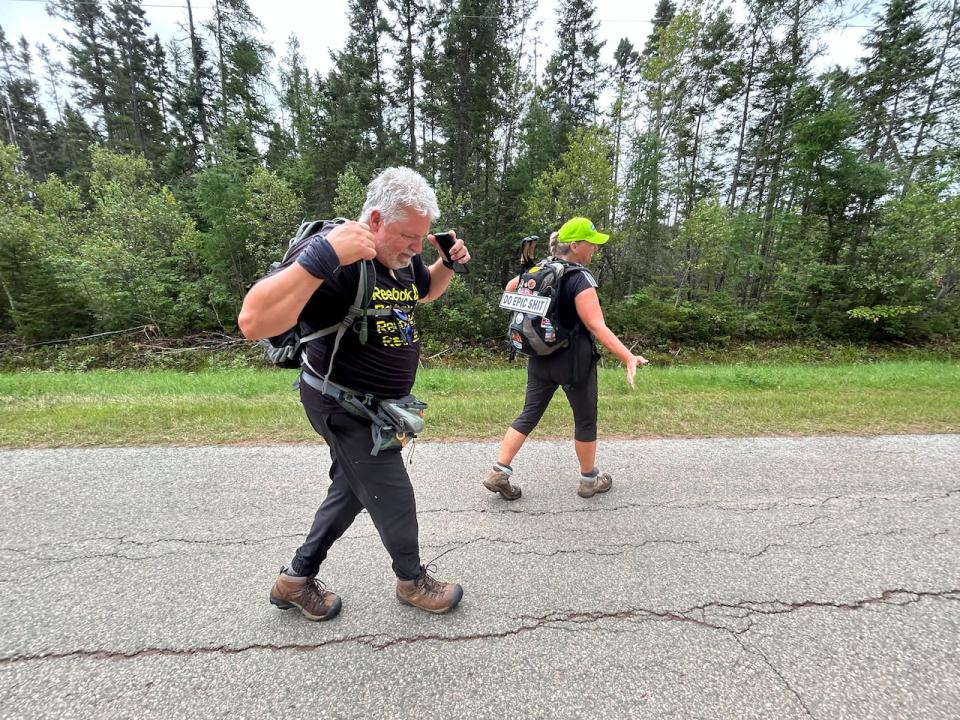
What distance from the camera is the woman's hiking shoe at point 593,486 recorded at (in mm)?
3152

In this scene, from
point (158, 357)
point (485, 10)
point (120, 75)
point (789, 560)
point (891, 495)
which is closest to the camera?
point (789, 560)

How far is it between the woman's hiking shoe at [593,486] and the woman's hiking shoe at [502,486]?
0.47 meters

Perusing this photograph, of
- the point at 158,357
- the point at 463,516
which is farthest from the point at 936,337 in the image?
the point at 158,357

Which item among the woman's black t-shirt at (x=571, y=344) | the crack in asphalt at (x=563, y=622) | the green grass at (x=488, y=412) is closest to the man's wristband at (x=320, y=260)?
the crack in asphalt at (x=563, y=622)

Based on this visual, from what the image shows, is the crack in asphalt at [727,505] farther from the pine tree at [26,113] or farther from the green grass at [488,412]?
the pine tree at [26,113]

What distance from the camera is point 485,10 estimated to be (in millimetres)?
18219

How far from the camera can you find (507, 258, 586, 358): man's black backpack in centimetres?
278

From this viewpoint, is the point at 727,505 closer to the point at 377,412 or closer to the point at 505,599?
the point at 505,599

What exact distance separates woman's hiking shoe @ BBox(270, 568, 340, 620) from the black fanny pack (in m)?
0.79

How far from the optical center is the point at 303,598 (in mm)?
2027

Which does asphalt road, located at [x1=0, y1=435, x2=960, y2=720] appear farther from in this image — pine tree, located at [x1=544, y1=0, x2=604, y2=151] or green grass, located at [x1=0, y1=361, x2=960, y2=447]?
pine tree, located at [x1=544, y1=0, x2=604, y2=151]

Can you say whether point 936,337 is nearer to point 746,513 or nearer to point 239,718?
point 746,513

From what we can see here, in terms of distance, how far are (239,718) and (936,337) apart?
21.8m

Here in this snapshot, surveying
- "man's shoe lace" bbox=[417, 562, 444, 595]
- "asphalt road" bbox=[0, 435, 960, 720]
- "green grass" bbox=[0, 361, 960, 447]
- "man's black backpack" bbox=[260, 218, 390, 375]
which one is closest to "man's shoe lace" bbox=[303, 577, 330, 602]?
"asphalt road" bbox=[0, 435, 960, 720]
